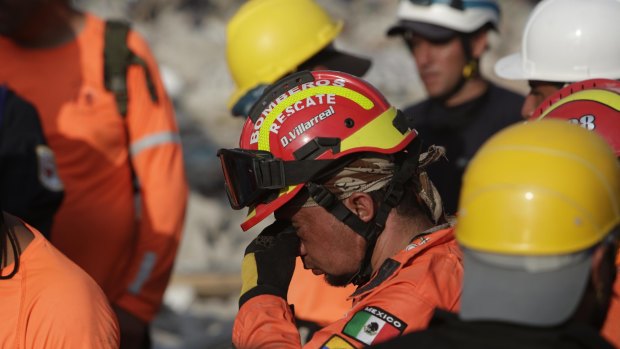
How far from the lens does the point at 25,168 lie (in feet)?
14.9

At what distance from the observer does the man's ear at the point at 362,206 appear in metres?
3.29

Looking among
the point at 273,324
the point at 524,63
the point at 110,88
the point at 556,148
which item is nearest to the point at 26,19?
the point at 110,88

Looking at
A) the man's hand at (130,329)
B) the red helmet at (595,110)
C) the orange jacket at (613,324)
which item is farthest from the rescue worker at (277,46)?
the orange jacket at (613,324)

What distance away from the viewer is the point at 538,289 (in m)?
2.34

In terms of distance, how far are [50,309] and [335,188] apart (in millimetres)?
898

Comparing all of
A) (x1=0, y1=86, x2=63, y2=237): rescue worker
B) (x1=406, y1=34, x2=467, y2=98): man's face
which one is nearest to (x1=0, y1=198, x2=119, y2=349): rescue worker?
(x1=0, y1=86, x2=63, y2=237): rescue worker

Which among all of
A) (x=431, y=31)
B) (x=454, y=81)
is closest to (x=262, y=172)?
(x=454, y=81)

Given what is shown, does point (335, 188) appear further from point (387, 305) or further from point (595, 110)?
point (595, 110)

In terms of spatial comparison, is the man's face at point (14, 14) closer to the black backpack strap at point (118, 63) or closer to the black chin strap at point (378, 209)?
the black backpack strap at point (118, 63)

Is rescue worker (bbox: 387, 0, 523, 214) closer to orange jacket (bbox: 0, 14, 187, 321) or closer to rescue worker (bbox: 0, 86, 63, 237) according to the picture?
orange jacket (bbox: 0, 14, 187, 321)

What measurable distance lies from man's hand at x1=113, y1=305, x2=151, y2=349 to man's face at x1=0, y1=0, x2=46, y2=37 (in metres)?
1.46

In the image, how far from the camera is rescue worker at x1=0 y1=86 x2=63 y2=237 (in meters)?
4.50

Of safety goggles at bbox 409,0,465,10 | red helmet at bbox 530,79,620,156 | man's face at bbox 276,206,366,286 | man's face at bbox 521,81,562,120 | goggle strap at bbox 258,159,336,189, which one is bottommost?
safety goggles at bbox 409,0,465,10

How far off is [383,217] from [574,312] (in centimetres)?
99
